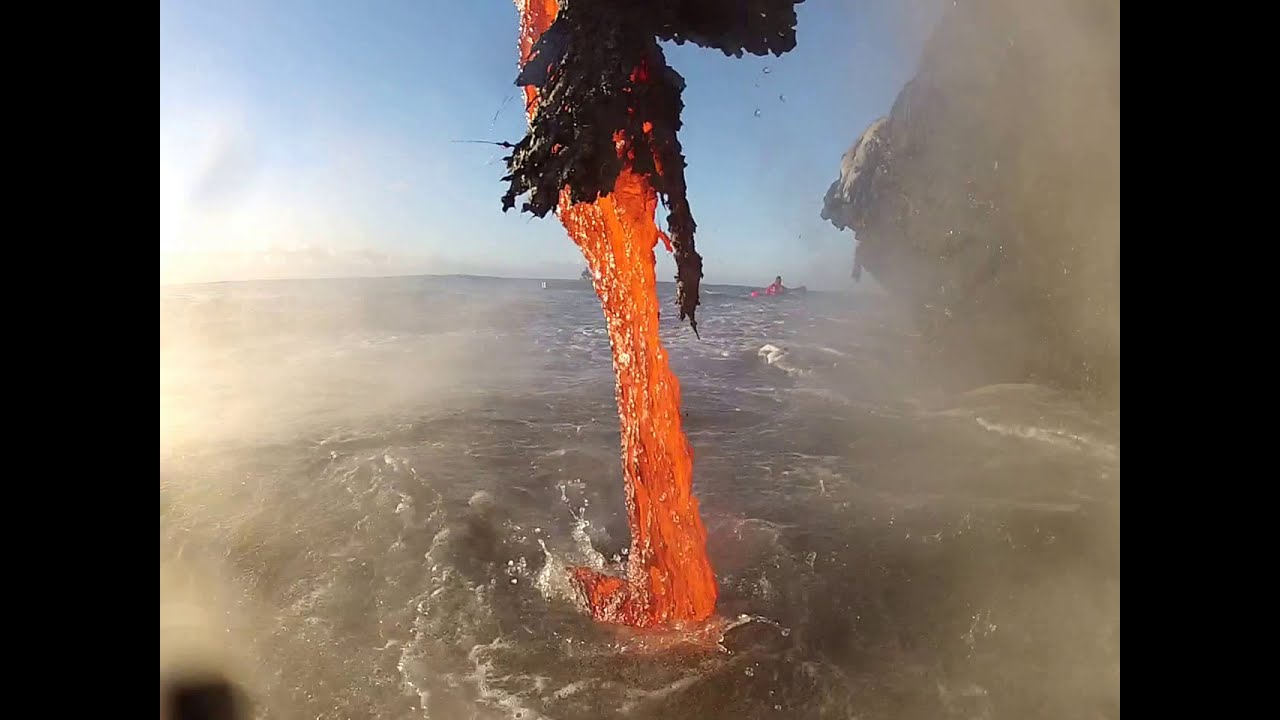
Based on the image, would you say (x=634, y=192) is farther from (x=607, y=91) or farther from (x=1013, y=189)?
(x=1013, y=189)

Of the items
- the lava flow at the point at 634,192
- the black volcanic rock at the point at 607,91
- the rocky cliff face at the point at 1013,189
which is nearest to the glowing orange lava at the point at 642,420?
the lava flow at the point at 634,192

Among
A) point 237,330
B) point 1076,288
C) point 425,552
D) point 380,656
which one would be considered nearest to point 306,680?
point 380,656

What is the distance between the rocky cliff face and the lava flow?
8502mm

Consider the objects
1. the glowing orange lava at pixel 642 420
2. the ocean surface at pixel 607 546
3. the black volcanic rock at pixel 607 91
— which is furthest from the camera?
the glowing orange lava at pixel 642 420

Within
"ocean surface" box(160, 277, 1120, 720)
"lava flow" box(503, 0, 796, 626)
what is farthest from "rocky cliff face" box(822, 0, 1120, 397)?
"lava flow" box(503, 0, 796, 626)

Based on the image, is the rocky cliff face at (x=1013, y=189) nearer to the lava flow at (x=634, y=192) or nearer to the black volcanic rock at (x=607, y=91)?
the black volcanic rock at (x=607, y=91)

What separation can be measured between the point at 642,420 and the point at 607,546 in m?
2.17

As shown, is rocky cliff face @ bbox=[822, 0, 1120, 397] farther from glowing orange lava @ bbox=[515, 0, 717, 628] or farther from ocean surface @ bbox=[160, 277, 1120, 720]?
glowing orange lava @ bbox=[515, 0, 717, 628]

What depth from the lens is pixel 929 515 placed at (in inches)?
312

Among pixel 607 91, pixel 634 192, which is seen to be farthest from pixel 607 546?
pixel 607 91

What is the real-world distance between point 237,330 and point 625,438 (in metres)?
16.3

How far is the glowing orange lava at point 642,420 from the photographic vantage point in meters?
5.14

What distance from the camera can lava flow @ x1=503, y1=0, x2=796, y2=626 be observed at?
14.2 feet

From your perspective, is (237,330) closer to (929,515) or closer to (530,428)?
(530,428)
